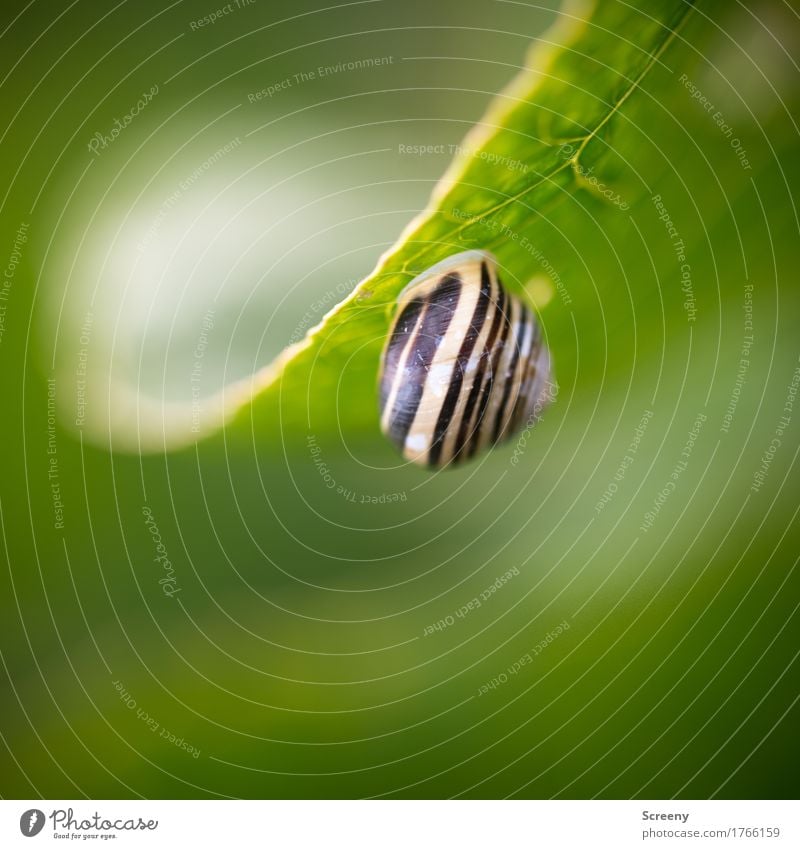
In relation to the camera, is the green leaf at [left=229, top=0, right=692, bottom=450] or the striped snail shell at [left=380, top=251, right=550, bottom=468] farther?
the striped snail shell at [left=380, top=251, right=550, bottom=468]

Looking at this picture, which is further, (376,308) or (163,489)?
(163,489)

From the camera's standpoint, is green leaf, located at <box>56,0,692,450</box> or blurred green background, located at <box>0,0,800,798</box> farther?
blurred green background, located at <box>0,0,800,798</box>

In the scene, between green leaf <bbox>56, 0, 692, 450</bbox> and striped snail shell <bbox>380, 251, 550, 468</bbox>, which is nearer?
green leaf <bbox>56, 0, 692, 450</bbox>

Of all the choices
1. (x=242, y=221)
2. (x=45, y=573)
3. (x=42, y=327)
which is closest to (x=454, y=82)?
(x=242, y=221)

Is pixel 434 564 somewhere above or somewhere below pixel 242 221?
below

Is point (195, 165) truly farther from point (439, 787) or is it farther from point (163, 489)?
point (439, 787)
